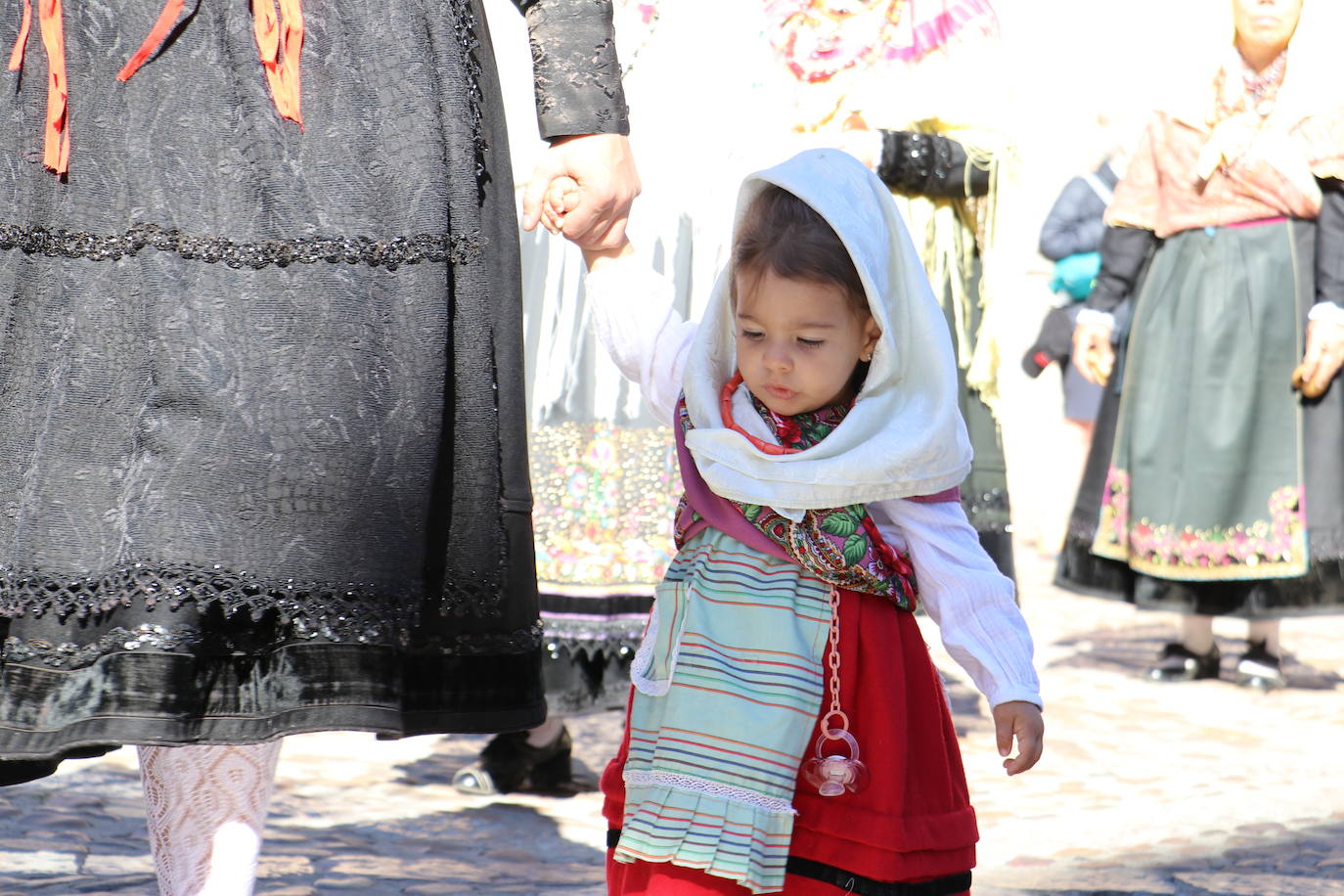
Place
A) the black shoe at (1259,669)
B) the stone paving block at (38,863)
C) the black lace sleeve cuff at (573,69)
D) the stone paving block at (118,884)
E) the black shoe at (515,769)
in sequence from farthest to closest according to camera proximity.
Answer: the black shoe at (1259,669)
the black shoe at (515,769)
the stone paving block at (38,863)
the stone paving block at (118,884)
the black lace sleeve cuff at (573,69)

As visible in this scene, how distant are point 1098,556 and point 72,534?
4.84 meters

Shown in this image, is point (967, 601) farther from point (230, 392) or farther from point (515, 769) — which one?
point (515, 769)

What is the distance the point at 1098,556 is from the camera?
6.11 meters

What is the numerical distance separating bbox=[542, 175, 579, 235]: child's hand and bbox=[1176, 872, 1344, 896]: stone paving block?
1.88 m

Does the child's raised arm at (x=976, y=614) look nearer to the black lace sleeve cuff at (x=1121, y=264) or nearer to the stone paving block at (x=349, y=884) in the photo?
the stone paving block at (x=349, y=884)

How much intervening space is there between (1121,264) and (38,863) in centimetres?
433

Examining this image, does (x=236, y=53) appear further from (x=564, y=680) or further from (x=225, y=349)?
(x=564, y=680)

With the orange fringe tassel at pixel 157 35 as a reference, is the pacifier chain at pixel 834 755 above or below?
below

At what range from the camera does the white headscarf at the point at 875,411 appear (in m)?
2.07

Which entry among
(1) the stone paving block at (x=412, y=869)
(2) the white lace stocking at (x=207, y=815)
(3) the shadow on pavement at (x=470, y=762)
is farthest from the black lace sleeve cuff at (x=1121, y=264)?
(2) the white lace stocking at (x=207, y=815)

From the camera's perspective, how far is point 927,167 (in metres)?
4.30

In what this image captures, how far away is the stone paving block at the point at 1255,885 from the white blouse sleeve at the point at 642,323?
5.21 feet

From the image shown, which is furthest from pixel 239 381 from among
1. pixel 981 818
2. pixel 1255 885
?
pixel 981 818

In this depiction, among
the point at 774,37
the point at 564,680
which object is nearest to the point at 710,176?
the point at 774,37
